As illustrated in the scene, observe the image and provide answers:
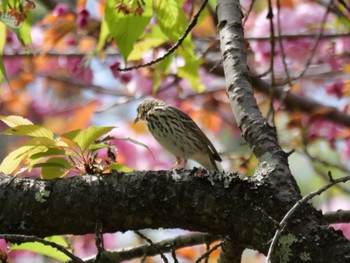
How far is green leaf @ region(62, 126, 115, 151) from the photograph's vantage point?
1.82 metres

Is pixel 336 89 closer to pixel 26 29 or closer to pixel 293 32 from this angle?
pixel 293 32

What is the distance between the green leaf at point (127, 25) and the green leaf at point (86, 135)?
1.13ft

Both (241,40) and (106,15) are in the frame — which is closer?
(241,40)

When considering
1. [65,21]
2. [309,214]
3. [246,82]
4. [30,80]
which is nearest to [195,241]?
[246,82]

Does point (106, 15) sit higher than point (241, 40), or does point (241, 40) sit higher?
point (106, 15)

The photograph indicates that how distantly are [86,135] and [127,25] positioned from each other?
414 millimetres

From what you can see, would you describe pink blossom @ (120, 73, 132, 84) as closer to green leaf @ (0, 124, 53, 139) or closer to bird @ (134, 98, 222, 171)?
bird @ (134, 98, 222, 171)

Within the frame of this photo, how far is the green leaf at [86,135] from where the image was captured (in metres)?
1.82

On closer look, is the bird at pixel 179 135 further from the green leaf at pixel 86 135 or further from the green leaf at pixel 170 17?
the green leaf at pixel 86 135

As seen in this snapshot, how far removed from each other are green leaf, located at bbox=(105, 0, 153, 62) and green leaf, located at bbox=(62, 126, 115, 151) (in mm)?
345

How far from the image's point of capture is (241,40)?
196 centimetres

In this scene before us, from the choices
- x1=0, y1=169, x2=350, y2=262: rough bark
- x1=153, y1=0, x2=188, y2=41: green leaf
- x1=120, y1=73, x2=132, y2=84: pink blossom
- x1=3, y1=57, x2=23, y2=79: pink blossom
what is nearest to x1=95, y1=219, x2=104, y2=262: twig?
x1=0, y1=169, x2=350, y2=262: rough bark

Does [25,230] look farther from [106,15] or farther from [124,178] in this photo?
[106,15]

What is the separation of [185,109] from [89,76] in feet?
2.12
